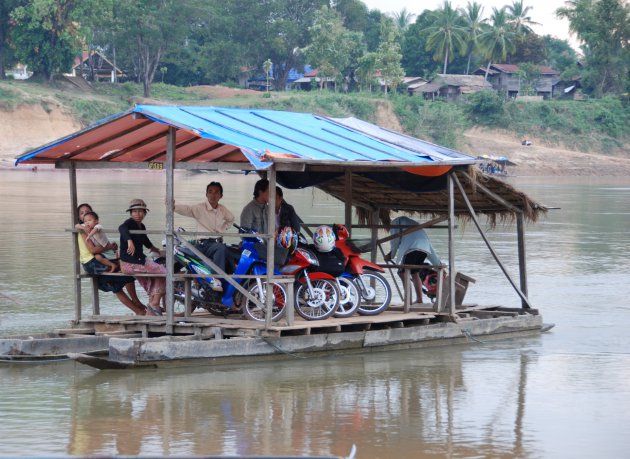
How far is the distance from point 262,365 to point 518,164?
175ft

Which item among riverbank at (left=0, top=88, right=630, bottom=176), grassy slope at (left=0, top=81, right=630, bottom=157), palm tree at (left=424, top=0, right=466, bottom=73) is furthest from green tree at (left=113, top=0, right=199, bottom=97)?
palm tree at (left=424, top=0, right=466, bottom=73)

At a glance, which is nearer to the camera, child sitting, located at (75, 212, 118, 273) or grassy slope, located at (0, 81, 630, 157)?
child sitting, located at (75, 212, 118, 273)

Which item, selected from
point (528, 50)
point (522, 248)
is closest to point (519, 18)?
point (528, 50)

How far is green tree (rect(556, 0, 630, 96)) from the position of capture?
229 feet

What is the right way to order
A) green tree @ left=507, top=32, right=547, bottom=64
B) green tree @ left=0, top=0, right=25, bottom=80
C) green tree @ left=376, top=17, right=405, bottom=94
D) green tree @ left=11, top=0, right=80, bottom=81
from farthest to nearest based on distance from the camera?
green tree @ left=507, top=32, right=547, bottom=64 < green tree @ left=376, top=17, right=405, bottom=94 < green tree @ left=0, top=0, right=25, bottom=80 < green tree @ left=11, top=0, right=80, bottom=81

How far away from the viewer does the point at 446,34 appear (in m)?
75.1

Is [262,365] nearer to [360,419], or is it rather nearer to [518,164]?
[360,419]

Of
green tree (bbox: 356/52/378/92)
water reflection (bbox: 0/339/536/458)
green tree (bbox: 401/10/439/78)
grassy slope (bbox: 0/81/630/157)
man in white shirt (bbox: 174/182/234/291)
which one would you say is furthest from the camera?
green tree (bbox: 401/10/439/78)

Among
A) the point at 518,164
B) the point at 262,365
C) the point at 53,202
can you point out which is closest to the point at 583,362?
the point at 262,365

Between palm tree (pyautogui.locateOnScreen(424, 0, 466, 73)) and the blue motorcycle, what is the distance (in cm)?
6645

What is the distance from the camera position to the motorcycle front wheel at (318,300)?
10.3m

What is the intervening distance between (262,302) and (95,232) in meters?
1.83

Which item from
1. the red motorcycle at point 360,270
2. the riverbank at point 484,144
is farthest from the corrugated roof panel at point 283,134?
the riverbank at point 484,144

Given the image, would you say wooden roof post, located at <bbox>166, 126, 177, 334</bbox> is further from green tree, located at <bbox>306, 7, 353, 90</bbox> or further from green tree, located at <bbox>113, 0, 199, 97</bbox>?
green tree, located at <bbox>306, 7, 353, 90</bbox>
